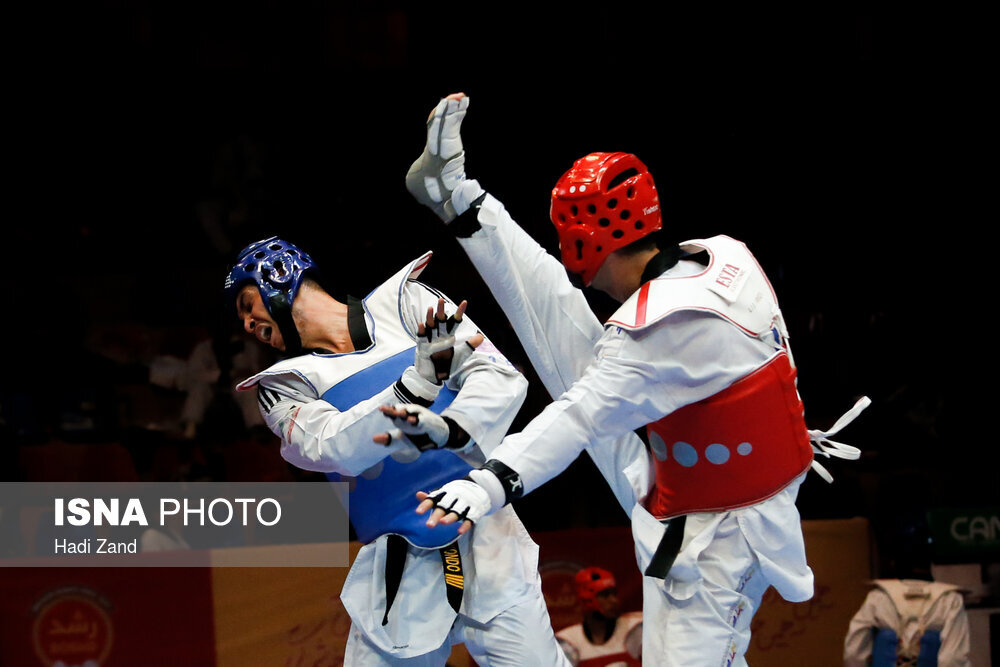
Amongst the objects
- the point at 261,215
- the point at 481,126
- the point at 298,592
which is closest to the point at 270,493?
the point at 298,592

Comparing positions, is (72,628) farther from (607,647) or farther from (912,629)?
(912,629)

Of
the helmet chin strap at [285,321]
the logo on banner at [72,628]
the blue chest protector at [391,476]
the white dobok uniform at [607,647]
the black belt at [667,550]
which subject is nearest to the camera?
the black belt at [667,550]

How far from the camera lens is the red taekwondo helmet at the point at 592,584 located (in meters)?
6.52

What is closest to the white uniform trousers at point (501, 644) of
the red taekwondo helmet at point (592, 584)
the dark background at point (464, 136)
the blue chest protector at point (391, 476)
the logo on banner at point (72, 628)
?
the blue chest protector at point (391, 476)

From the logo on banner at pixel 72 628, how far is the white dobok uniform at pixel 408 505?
9.42 ft

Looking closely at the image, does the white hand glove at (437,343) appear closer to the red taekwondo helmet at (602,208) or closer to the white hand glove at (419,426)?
the white hand glove at (419,426)

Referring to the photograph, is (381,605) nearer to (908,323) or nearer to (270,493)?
(270,493)

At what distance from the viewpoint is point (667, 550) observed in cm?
307

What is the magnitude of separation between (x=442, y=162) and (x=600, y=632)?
12.4 ft

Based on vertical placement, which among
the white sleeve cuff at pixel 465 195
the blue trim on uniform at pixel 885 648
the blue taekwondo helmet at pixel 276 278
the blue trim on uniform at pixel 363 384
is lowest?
the blue trim on uniform at pixel 885 648

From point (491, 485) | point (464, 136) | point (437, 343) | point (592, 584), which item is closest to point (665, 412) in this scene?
point (491, 485)

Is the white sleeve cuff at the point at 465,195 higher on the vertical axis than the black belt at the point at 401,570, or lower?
higher

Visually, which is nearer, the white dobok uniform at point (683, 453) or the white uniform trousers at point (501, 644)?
the white dobok uniform at point (683, 453)

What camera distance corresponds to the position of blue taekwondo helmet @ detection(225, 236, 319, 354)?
12.5 ft
